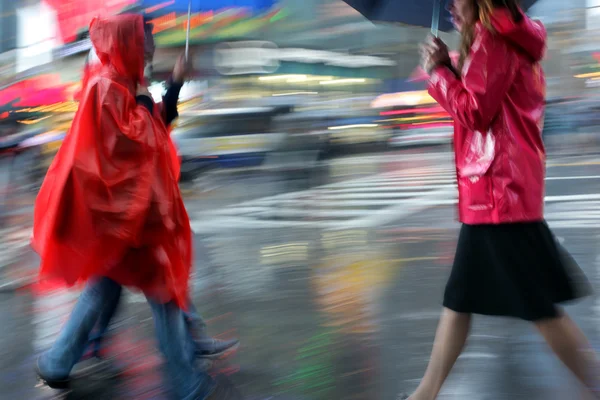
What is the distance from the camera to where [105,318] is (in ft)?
13.5

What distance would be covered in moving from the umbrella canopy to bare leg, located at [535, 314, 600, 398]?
1429 mm

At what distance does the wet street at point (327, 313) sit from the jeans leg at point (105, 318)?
193 mm

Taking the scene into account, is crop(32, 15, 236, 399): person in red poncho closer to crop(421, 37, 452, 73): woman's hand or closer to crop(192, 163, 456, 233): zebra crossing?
crop(421, 37, 452, 73): woman's hand

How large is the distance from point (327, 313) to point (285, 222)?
433cm

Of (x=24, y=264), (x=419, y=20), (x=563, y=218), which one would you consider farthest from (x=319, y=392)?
(x=563, y=218)

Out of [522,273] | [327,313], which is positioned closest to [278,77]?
[327,313]

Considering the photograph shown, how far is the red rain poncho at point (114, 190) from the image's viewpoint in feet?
11.3

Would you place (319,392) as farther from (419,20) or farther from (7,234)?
(7,234)

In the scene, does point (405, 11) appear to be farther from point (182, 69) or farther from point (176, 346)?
point (176, 346)

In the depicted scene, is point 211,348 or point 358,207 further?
point 358,207

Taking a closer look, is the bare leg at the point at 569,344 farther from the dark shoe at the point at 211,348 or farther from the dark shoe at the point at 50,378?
the dark shoe at the point at 50,378

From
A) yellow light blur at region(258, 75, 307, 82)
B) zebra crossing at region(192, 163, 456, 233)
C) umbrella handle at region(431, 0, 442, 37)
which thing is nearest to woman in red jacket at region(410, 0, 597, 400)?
umbrella handle at region(431, 0, 442, 37)

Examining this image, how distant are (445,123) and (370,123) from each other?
10.6 ft

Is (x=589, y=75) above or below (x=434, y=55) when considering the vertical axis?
below
